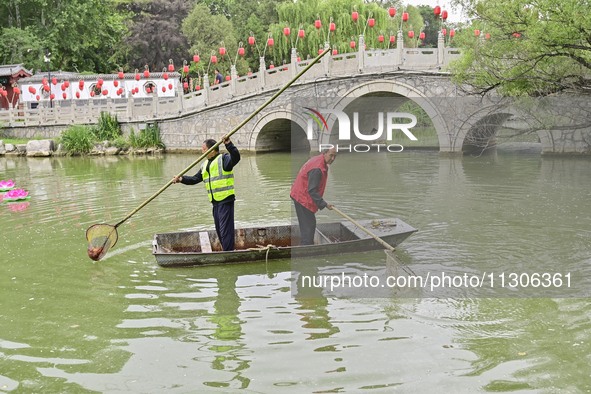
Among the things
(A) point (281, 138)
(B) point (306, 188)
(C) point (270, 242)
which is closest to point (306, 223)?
(B) point (306, 188)

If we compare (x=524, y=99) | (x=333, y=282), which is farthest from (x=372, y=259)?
(x=524, y=99)

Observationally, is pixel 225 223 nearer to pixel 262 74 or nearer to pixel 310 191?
pixel 310 191

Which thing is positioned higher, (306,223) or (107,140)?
(107,140)

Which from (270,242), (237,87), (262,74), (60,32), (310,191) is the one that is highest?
(60,32)

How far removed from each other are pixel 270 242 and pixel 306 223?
0.79 metres

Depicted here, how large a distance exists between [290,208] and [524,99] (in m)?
6.49

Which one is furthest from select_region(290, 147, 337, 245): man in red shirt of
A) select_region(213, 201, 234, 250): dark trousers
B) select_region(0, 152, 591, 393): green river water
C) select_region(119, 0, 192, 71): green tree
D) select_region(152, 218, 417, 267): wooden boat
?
select_region(119, 0, 192, 71): green tree

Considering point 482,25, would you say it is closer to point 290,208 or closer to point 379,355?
Result: point 290,208

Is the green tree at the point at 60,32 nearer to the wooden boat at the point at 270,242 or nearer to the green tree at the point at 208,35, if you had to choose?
the green tree at the point at 208,35

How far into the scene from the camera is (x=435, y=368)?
17.4 feet

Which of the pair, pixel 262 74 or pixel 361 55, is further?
pixel 262 74

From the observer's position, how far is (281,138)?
2820cm

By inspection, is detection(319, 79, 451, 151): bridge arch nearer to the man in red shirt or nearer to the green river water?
the green river water

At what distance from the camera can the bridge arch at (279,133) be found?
2547 cm
